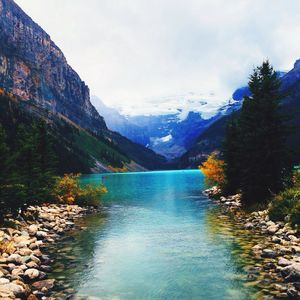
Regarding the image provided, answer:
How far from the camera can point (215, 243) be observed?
28.2m

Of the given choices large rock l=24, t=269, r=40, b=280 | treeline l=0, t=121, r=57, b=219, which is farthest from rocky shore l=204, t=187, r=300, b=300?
treeline l=0, t=121, r=57, b=219

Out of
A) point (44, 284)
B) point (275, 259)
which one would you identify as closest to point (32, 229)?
point (44, 284)

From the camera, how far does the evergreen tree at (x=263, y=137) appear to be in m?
39.0

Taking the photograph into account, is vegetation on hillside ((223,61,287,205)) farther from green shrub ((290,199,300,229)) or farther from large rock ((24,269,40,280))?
large rock ((24,269,40,280))

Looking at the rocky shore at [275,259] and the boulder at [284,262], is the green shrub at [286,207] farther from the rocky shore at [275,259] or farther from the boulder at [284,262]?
the boulder at [284,262]

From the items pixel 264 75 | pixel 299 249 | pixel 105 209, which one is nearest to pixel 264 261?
pixel 299 249

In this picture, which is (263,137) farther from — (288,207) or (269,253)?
(269,253)

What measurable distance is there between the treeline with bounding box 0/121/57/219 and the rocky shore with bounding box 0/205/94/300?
202cm

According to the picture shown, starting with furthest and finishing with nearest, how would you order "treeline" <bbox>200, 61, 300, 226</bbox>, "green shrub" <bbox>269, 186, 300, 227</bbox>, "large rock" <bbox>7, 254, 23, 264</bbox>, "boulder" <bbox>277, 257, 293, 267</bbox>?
"treeline" <bbox>200, 61, 300, 226</bbox> < "green shrub" <bbox>269, 186, 300, 227</bbox> < "large rock" <bbox>7, 254, 23, 264</bbox> < "boulder" <bbox>277, 257, 293, 267</bbox>

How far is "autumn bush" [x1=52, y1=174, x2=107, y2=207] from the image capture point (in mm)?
54781

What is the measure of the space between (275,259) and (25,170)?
2668 cm

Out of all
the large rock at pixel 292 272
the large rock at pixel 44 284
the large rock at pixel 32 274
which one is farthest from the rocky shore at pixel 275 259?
the large rock at pixel 32 274

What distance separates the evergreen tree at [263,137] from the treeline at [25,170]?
22.9 metres

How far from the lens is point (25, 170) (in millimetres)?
38062
